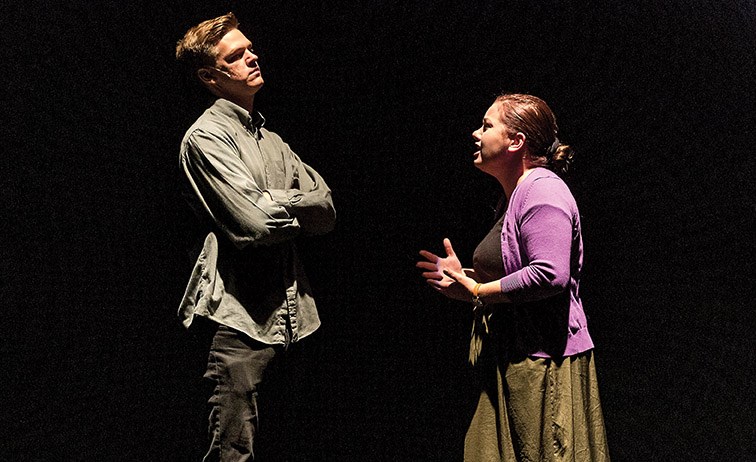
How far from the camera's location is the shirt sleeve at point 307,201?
209 centimetres

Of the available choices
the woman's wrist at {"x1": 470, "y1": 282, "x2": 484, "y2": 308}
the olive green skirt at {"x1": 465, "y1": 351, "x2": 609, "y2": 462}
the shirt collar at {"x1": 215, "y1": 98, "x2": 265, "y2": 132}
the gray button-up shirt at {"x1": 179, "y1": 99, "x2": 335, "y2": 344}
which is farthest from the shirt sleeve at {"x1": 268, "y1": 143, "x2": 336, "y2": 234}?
the olive green skirt at {"x1": 465, "y1": 351, "x2": 609, "y2": 462}

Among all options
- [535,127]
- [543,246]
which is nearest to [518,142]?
[535,127]

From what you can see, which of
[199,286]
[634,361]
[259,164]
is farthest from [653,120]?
[199,286]

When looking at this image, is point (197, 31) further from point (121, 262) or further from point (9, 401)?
point (9, 401)

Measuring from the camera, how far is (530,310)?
211 cm

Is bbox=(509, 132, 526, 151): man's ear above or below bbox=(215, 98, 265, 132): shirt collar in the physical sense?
below

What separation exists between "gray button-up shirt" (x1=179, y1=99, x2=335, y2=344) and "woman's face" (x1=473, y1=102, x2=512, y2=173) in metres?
Answer: 0.40

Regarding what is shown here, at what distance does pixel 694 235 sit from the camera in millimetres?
2895

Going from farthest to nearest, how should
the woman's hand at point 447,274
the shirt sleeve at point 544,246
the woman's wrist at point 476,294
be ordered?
the woman's hand at point 447,274 → the woman's wrist at point 476,294 → the shirt sleeve at point 544,246

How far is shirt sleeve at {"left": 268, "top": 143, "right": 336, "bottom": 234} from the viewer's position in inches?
82.4

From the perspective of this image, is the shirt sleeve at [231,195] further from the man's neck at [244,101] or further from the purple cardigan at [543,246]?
the purple cardigan at [543,246]

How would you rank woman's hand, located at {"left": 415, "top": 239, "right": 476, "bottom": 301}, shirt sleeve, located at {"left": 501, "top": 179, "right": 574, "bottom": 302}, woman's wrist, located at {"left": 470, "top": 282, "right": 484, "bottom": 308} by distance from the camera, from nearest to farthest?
shirt sleeve, located at {"left": 501, "top": 179, "right": 574, "bottom": 302} → woman's wrist, located at {"left": 470, "top": 282, "right": 484, "bottom": 308} → woman's hand, located at {"left": 415, "top": 239, "right": 476, "bottom": 301}

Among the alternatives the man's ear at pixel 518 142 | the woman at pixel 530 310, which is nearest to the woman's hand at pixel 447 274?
the woman at pixel 530 310

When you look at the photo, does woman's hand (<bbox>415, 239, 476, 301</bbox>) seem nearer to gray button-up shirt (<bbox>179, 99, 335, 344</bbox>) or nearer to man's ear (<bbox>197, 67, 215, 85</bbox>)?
gray button-up shirt (<bbox>179, 99, 335, 344</bbox>)
